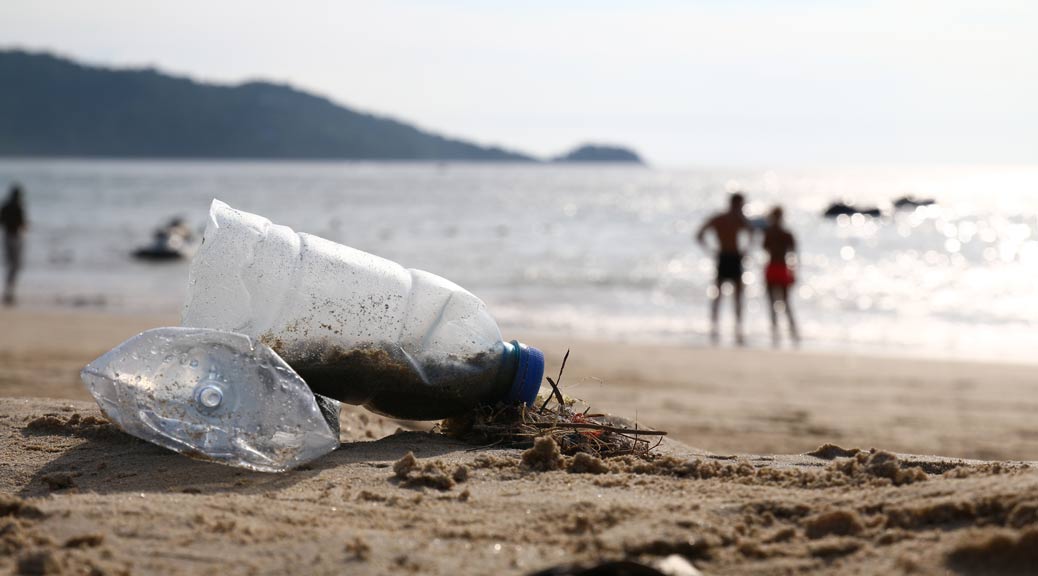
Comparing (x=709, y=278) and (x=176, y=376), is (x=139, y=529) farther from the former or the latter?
(x=709, y=278)

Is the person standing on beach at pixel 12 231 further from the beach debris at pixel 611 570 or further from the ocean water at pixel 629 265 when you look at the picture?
the beach debris at pixel 611 570

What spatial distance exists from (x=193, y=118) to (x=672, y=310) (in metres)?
149

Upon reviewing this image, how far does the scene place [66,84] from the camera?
512 ft

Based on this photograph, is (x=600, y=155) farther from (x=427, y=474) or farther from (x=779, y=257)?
(x=427, y=474)

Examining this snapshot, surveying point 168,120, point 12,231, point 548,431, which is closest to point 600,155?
point 168,120

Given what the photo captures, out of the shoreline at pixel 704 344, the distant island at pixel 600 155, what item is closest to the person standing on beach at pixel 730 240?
the shoreline at pixel 704 344

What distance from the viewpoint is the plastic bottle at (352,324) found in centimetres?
273

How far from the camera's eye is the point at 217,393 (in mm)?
2486

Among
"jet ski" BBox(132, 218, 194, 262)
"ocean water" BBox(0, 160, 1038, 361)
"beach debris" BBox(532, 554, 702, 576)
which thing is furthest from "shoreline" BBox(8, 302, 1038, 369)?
"beach debris" BBox(532, 554, 702, 576)

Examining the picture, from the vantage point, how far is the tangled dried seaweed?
2.77 metres

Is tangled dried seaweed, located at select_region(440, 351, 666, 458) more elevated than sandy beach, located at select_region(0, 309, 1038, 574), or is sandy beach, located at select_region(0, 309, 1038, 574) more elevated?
tangled dried seaweed, located at select_region(440, 351, 666, 458)

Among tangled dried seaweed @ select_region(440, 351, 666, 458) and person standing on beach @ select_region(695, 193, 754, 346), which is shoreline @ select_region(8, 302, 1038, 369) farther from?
tangled dried seaweed @ select_region(440, 351, 666, 458)

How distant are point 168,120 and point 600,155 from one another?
7919 centimetres

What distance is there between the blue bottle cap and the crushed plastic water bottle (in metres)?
0.57
